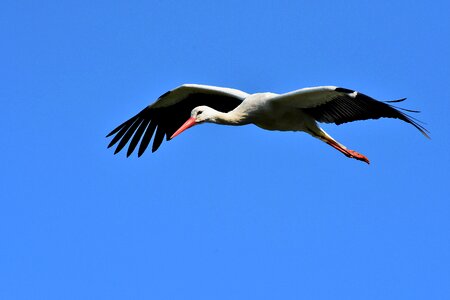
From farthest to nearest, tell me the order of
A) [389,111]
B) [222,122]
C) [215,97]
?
[215,97]
[222,122]
[389,111]

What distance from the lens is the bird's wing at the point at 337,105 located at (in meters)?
9.37

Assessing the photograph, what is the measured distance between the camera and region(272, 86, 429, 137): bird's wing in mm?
9367

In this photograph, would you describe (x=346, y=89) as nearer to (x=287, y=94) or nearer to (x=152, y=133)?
(x=287, y=94)

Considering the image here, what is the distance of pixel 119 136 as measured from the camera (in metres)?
11.9

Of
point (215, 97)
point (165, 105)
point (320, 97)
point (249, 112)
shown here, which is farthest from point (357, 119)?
point (165, 105)

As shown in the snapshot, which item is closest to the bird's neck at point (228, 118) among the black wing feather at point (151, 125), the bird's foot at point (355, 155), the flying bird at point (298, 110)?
the flying bird at point (298, 110)

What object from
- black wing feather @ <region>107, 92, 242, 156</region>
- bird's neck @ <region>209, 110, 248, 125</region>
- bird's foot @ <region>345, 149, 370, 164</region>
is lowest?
bird's foot @ <region>345, 149, 370, 164</region>

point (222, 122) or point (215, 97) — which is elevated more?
point (215, 97)

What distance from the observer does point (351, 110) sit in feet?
32.5

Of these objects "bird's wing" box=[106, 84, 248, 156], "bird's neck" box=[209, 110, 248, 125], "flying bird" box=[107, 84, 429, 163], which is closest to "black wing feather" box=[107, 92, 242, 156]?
"bird's wing" box=[106, 84, 248, 156]

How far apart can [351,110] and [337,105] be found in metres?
0.16

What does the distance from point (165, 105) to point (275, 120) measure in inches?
91.9

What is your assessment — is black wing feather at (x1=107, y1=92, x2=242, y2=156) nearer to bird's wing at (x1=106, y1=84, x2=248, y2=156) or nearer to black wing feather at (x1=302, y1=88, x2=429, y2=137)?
bird's wing at (x1=106, y1=84, x2=248, y2=156)

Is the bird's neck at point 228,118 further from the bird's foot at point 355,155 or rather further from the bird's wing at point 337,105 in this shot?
the bird's foot at point 355,155
